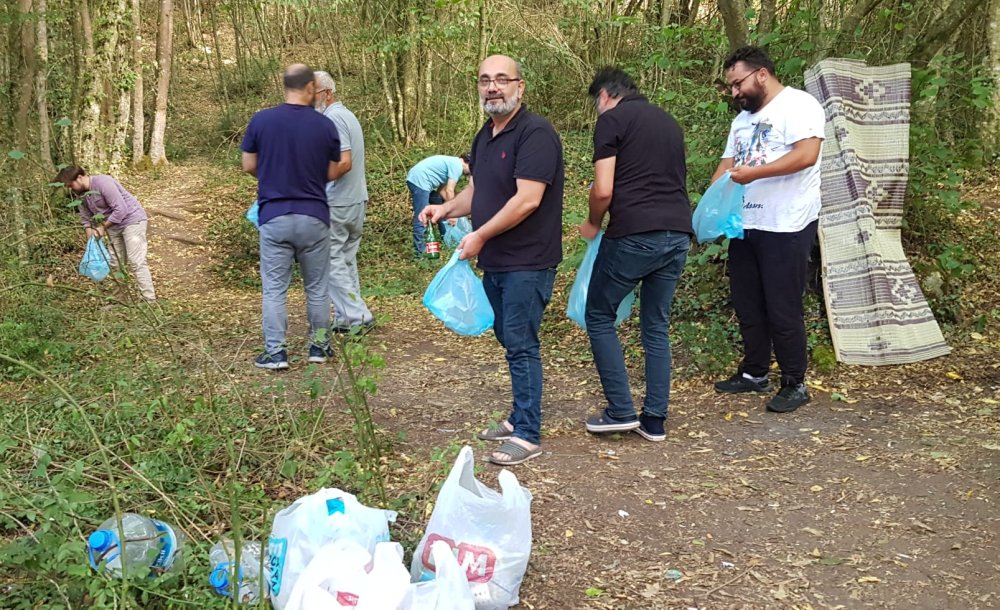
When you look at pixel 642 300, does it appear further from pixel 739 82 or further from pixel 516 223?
pixel 739 82

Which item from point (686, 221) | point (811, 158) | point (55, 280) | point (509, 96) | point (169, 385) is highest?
point (509, 96)

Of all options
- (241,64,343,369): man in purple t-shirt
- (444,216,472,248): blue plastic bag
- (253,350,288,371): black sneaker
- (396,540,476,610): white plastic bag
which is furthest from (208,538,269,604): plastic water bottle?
(444,216,472,248): blue plastic bag

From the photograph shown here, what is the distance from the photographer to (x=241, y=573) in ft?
8.22

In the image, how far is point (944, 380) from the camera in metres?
4.65

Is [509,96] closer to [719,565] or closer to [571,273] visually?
[719,565]

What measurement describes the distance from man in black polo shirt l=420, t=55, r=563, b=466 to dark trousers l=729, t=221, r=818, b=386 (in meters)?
1.30

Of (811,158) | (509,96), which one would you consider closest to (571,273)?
(811,158)

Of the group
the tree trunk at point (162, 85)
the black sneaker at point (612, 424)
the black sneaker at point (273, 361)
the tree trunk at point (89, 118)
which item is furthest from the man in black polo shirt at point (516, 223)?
the tree trunk at point (162, 85)

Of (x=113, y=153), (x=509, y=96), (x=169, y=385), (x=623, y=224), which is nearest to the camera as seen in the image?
(x=509, y=96)

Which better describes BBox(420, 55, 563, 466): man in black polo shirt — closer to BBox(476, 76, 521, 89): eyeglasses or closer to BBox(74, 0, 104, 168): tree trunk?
BBox(476, 76, 521, 89): eyeglasses

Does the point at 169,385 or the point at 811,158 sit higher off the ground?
the point at 811,158

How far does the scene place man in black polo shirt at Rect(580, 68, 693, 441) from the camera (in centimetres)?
367

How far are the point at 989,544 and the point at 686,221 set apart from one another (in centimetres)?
179

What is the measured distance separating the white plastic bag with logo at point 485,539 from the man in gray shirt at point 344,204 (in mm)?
3097
